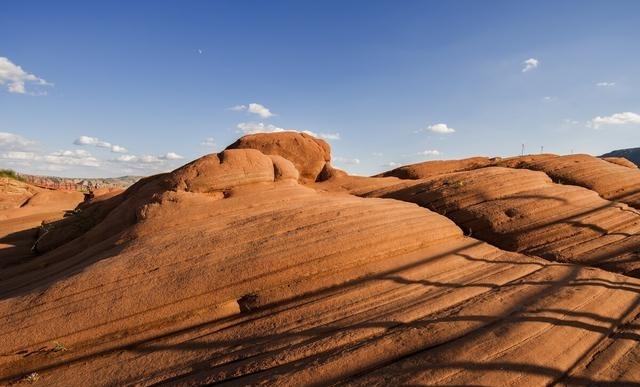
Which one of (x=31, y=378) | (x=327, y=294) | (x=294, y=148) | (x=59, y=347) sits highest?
(x=294, y=148)

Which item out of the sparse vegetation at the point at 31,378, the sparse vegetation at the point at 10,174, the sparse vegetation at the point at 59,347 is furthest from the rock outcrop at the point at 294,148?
the sparse vegetation at the point at 10,174

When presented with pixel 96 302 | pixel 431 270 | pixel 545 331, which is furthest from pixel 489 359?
pixel 96 302

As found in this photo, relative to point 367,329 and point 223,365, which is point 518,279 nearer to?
point 367,329

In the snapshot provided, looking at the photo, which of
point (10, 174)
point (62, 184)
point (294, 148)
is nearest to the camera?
point (294, 148)

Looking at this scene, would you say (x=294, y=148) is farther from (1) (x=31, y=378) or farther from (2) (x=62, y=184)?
(2) (x=62, y=184)

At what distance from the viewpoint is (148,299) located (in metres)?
6.05

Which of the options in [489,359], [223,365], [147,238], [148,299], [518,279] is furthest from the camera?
[147,238]

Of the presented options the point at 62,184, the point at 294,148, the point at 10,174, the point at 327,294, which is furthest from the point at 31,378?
the point at 62,184

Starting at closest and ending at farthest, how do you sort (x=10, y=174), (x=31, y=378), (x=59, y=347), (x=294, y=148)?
(x=31, y=378), (x=59, y=347), (x=294, y=148), (x=10, y=174)

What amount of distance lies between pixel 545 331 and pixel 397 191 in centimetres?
683

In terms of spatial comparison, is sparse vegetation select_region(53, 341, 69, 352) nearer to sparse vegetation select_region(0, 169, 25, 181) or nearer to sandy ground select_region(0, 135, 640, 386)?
sandy ground select_region(0, 135, 640, 386)

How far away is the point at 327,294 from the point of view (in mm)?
6055

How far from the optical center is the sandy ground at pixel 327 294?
181 inches

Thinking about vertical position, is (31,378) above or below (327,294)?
below
